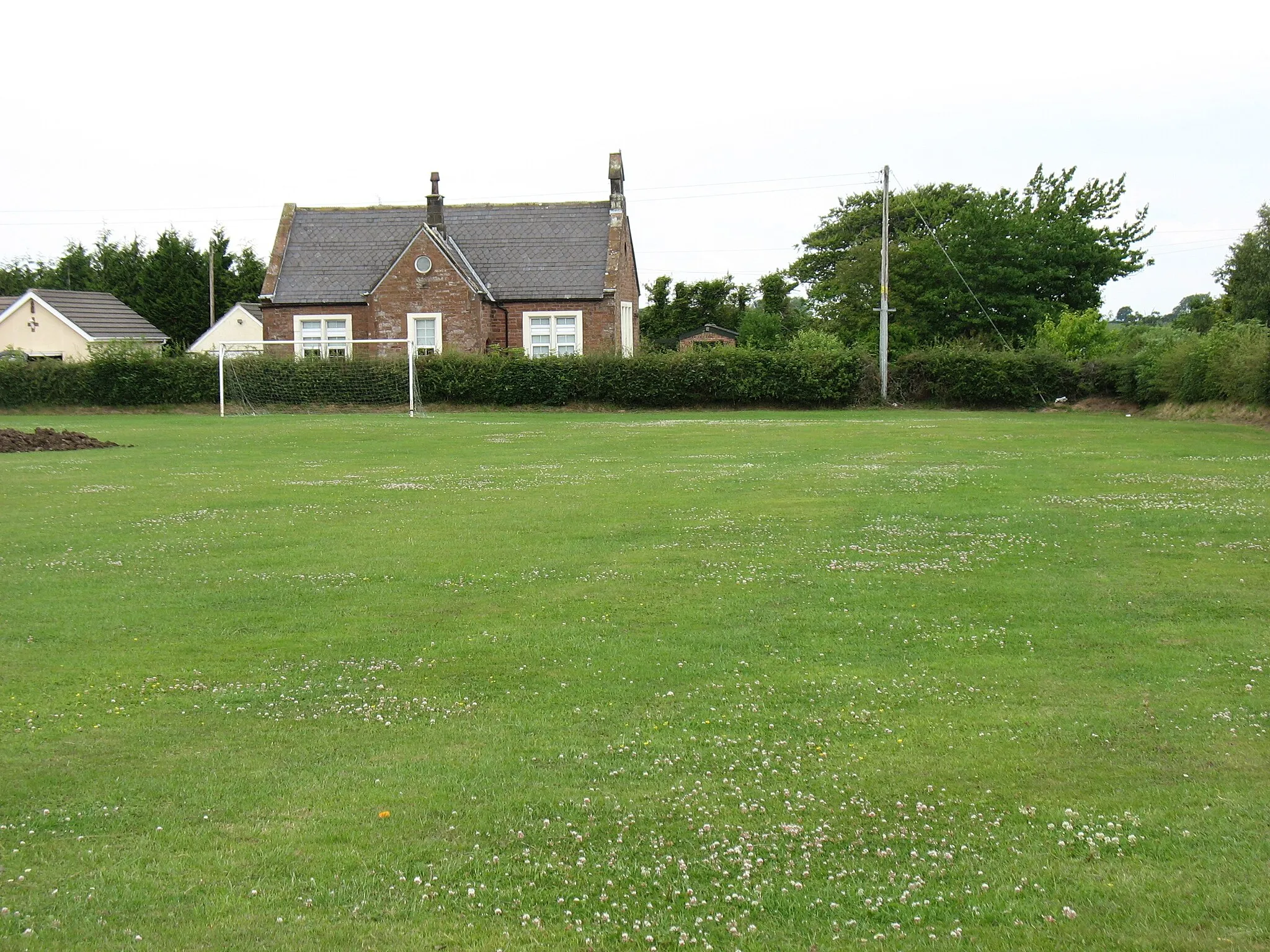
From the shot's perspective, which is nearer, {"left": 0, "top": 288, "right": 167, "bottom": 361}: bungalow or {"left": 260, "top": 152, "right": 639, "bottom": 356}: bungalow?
{"left": 260, "top": 152, "right": 639, "bottom": 356}: bungalow

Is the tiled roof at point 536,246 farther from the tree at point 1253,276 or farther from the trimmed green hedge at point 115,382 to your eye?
the tree at point 1253,276

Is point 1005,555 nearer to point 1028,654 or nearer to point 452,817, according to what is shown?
point 1028,654

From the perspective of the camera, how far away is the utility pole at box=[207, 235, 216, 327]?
7747 centimetres

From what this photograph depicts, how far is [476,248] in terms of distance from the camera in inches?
2203

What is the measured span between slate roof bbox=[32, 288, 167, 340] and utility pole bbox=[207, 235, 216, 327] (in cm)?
520

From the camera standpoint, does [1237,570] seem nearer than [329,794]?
No

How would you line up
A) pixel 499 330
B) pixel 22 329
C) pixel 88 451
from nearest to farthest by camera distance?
pixel 88 451, pixel 499 330, pixel 22 329

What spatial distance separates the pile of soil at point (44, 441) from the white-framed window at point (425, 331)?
23.4 meters

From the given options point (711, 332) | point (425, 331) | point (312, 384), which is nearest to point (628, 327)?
point (425, 331)

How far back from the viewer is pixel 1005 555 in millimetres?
12297

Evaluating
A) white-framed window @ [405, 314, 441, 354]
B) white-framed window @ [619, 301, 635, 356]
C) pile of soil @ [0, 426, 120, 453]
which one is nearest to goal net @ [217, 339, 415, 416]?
white-framed window @ [405, 314, 441, 354]

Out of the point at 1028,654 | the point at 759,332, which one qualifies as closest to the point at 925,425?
the point at 1028,654

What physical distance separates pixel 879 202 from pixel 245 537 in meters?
81.0

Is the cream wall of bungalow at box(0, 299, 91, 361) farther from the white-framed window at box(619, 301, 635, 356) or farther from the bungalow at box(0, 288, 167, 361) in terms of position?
the white-framed window at box(619, 301, 635, 356)
